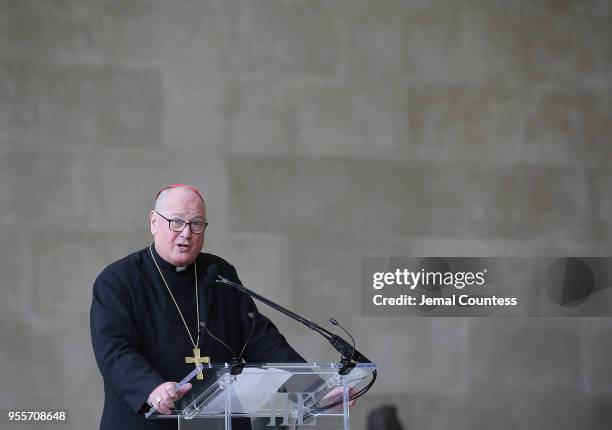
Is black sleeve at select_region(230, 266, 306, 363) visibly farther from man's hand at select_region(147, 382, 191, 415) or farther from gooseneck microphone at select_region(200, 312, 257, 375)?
man's hand at select_region(147, 382, 191, 415)

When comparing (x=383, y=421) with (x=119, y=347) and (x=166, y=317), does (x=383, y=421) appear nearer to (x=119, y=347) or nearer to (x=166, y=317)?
(x=119, y=347)

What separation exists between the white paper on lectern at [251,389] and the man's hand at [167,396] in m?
0.10

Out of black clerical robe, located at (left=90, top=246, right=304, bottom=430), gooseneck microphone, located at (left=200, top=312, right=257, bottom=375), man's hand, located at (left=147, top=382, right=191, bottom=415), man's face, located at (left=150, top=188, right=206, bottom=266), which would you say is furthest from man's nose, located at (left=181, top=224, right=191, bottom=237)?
man's hand, located at (left=147, top=382, right=191, bottom=415)

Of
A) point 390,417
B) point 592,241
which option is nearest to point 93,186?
point 592,241

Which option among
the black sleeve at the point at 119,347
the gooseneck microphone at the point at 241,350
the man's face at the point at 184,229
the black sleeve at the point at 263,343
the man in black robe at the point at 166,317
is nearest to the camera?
the gooseneck microphone at the point at 241,350

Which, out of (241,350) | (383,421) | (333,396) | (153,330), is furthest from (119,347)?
(383,421)

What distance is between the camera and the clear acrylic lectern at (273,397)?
291 centimetres

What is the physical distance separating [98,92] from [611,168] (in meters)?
3.50

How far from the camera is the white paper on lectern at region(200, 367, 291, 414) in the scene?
2.90 m

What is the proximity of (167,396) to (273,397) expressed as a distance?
13.1 inches

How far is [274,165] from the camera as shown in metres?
5.84

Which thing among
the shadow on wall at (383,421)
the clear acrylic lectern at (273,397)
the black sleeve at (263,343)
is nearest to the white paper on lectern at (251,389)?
the clear acrylic lectern at (273,397)

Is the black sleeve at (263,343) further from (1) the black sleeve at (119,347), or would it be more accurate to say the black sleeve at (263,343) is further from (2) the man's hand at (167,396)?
(2) the man's hand at (167,396)

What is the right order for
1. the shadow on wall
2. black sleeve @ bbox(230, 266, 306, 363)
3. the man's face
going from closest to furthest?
the shadow on wall, the man's face, black sleeve @ bbox(230, 266, 306, 363)
